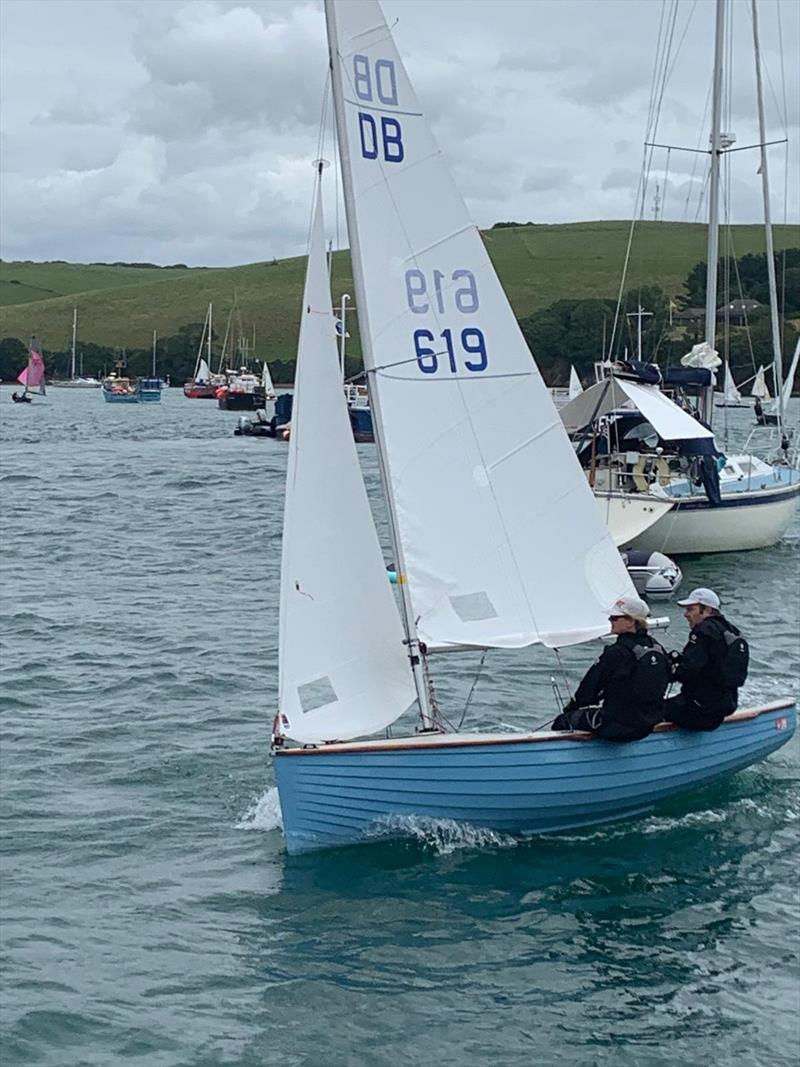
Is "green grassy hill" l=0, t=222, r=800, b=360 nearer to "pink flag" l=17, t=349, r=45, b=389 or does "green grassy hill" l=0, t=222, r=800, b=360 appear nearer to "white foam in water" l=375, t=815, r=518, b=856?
"pink flag" l=17, t=349, r=45, b=389

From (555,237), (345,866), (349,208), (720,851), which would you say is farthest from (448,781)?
(555,237)

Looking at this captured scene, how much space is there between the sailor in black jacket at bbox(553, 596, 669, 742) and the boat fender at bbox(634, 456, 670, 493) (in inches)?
717

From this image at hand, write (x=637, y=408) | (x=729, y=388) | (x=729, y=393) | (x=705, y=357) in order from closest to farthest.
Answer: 1. (x=637, y=408)
2. (x=705, y=357)
3. (x=729, y=388)
4. (x=729, y=393)

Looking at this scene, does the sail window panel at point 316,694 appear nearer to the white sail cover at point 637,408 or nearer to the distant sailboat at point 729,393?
the white sail cover at point 637,408

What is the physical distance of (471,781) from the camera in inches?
509

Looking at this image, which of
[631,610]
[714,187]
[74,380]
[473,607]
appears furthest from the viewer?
[74,380]

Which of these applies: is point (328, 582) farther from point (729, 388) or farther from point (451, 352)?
point (729, 388)

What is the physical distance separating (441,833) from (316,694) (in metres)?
1.63

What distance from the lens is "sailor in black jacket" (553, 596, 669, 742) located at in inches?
514

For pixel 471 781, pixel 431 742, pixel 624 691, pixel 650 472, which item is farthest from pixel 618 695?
pixel 650 472

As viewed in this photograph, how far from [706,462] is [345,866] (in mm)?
19448

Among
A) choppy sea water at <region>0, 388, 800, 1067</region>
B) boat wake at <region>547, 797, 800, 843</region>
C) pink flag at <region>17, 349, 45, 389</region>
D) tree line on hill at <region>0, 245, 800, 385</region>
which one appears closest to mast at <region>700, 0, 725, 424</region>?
choppy sea water at <region>0, 388, 800, 1067</region>

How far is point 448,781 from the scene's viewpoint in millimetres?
12883

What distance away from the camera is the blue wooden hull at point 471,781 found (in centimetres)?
1271
